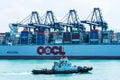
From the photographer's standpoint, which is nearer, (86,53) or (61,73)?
(61,73)

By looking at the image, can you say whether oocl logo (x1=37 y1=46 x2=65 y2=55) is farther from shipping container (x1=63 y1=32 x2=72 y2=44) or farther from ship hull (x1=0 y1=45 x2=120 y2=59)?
shipping container (x1=63 y1=32 x2=72 y2=44)

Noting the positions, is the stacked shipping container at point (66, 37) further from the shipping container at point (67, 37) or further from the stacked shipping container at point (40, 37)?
the stacked shipping container at point (40, 37)

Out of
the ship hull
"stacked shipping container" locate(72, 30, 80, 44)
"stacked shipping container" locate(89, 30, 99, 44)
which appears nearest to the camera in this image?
"stacked shipping container" locate(89, 30, 99, 44)

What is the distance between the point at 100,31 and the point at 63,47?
6.70m

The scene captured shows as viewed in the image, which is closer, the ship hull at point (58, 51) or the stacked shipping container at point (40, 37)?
the ship hull at point (58, 51)

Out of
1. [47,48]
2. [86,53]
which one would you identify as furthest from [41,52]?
[86,53]

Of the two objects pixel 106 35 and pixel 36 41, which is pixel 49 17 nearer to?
pixel 36 41

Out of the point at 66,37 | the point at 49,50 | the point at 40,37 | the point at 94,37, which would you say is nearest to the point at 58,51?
the point at 49,50

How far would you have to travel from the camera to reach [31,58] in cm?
9619

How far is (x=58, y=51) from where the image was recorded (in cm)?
9538

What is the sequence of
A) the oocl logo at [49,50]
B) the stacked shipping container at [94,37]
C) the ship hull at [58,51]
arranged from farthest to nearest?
the oocl logo at [49,50], the ship hull at [58,51], the stacked shipping container at [94,37]

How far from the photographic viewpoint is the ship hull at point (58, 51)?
92812 millimetres

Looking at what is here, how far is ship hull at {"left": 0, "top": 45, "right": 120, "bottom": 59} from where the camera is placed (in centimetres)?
9281

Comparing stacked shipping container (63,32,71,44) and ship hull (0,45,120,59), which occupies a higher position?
stacked shipping container (63,32,71,44)
